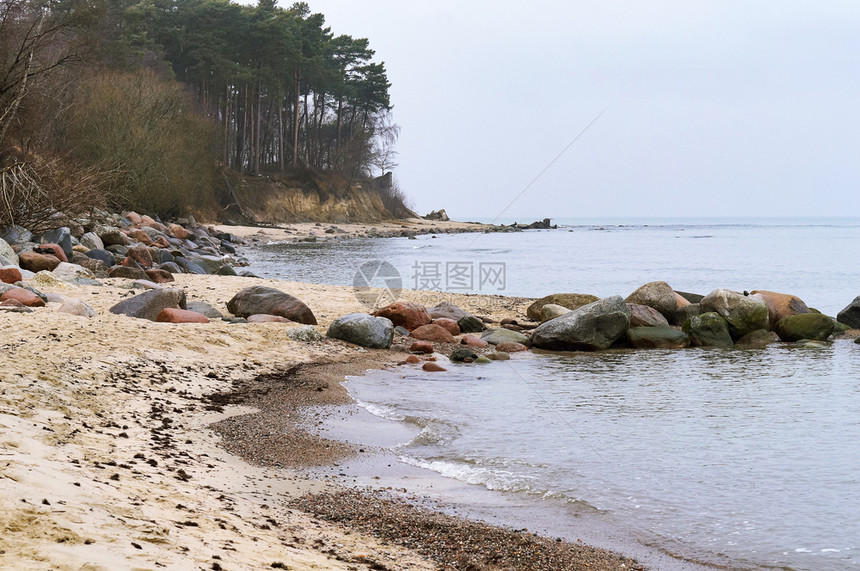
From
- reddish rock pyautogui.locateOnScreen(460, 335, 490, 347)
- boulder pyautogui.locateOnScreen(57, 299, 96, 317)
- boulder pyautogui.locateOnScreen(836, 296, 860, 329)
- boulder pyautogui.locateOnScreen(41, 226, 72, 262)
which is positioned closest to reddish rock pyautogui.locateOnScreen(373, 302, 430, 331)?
reddish rock pyautogui.locateOnScreen(460, 335, 490, 347)

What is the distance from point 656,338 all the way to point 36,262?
38.1 ft

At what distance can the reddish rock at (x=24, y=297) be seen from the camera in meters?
9.64

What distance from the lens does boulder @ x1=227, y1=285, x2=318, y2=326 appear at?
1249cm

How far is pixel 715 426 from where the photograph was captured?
7.73 m

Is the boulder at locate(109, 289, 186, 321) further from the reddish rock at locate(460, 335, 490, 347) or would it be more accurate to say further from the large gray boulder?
the large gray boulder

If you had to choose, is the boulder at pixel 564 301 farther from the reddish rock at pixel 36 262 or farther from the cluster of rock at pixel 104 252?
the reddish rock at pixel 36 262

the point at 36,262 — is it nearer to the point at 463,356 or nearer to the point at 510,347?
the point at 463,356

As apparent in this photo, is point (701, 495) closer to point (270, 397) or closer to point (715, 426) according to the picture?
point (715, 426)

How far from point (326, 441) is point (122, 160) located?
25768 mm

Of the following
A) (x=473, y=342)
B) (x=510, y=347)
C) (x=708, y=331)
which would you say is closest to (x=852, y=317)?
(x=708, y=331)

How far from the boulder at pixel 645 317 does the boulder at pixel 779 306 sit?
7.29 feet

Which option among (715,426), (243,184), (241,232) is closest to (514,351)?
(715,426)

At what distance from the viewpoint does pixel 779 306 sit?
15.3m

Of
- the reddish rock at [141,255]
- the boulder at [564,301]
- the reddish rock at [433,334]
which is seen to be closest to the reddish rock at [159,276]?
the reddish rock at [141,255]
